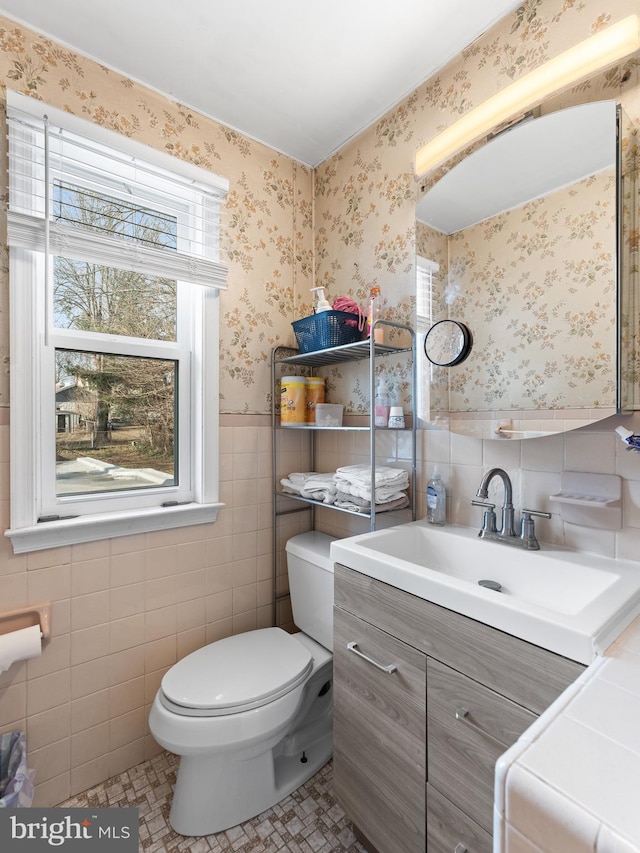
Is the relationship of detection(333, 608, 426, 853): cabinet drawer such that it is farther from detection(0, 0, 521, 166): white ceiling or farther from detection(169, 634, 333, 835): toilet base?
detection(0, 0, 521, 166): white ceiling

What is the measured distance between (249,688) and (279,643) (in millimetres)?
260

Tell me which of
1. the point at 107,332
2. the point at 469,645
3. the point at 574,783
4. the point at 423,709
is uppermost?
the point at 107,332

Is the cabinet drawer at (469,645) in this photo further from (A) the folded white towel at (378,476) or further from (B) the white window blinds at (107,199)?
(B) the white window blinds at (107,199)

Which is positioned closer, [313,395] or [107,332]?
[107,332]

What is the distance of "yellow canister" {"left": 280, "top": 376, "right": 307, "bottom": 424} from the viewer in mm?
1733

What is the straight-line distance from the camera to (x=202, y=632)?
5.37ft

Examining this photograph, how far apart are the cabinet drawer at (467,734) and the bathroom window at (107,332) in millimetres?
1040

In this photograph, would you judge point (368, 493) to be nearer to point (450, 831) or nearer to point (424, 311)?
point (424, 311)

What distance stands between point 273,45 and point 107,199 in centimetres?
75

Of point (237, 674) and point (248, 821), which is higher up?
point (237, 674)

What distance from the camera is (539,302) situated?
1171 mm

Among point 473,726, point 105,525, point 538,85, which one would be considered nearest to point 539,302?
point 538,85

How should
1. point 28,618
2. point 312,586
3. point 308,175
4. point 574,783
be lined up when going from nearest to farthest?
point 574,783 → point 28,618 → point 312,586 → point 308,175

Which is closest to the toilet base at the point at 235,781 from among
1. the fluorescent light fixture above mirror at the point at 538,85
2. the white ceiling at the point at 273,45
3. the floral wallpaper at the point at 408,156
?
the floral wallpaper at the point at 408,156
